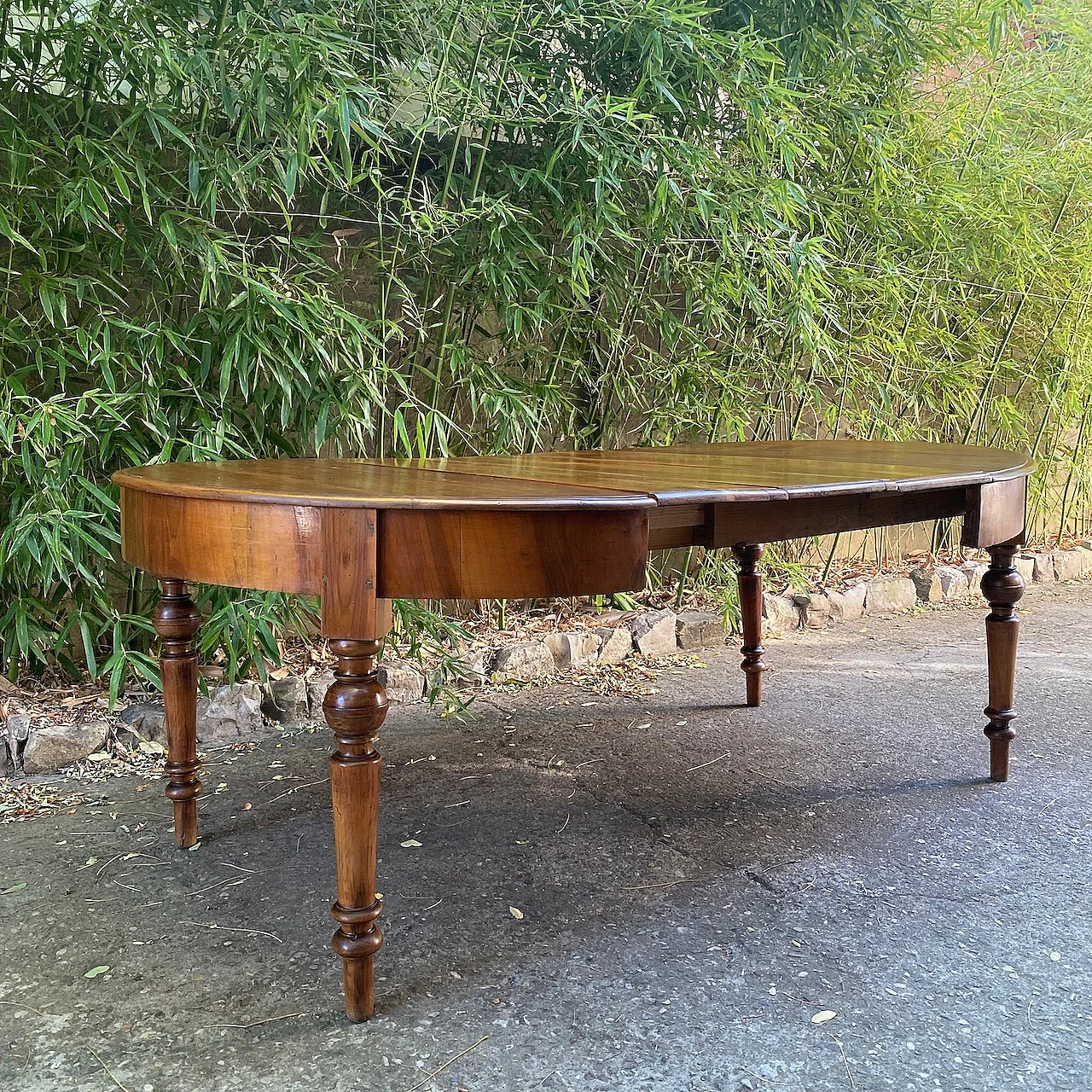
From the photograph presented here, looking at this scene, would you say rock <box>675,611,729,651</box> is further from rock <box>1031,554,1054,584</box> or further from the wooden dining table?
rock <box>1031,554,1054,584</box>

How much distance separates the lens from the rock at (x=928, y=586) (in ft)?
14.5

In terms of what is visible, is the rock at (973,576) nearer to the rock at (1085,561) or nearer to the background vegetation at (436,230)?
the rock at (1085,561)

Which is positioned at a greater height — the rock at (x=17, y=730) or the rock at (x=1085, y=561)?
the rock at (x=1085, y=561)

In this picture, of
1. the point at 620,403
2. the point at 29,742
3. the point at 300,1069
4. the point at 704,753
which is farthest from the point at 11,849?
the point at 620,403

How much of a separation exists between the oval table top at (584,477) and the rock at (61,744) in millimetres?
915

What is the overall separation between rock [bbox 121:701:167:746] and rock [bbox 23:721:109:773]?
0.06 m

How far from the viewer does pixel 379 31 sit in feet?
7.89

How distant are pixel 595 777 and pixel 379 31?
6.18 feet

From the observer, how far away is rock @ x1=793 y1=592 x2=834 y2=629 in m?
3.95

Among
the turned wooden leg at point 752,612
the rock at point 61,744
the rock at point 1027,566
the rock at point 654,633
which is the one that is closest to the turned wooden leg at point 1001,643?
the turned wooden leg at point 752,612

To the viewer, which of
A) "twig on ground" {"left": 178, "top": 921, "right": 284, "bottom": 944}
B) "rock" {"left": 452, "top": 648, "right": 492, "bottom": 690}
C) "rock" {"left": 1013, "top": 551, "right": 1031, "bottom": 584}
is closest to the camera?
"twig on ground" {"left": 178, "top": 921, "right": 284, "bottom": 944}

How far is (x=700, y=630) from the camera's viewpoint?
11.7ft

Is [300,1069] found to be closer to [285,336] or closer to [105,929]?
[105,929]

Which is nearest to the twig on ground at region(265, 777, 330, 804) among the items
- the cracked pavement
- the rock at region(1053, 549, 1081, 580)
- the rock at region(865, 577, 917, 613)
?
the cracked pavement
